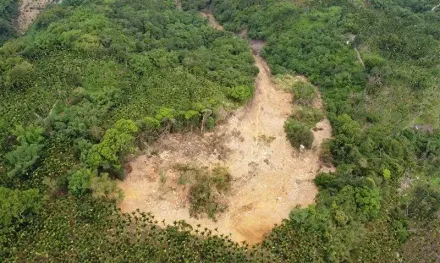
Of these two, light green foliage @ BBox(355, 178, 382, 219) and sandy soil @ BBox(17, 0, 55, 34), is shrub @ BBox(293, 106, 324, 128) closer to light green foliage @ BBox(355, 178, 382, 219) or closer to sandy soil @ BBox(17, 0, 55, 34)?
light green foliage @ BBox(355, 178, 382, 219)

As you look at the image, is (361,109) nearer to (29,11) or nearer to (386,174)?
(386,174)

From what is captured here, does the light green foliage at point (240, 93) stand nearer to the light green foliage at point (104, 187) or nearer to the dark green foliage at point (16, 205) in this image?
the light green foliage at point (104, 187)

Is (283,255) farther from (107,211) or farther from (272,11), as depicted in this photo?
(272,11)

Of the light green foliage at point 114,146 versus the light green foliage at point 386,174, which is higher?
the light green foliage at point 114,146

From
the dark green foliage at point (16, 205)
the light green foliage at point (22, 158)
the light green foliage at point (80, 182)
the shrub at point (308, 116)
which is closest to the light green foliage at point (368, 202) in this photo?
the shrub at point (308, 116)

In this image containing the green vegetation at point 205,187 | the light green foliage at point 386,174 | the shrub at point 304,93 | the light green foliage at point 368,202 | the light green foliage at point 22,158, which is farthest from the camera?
the shrub at point 304,93

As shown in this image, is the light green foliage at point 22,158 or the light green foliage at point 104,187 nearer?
the light green foliage at point 104,187

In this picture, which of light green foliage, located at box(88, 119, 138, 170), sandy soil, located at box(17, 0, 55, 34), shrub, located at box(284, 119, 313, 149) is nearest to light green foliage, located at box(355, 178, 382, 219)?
shrub, located at box(284, 119, 313, 149)
